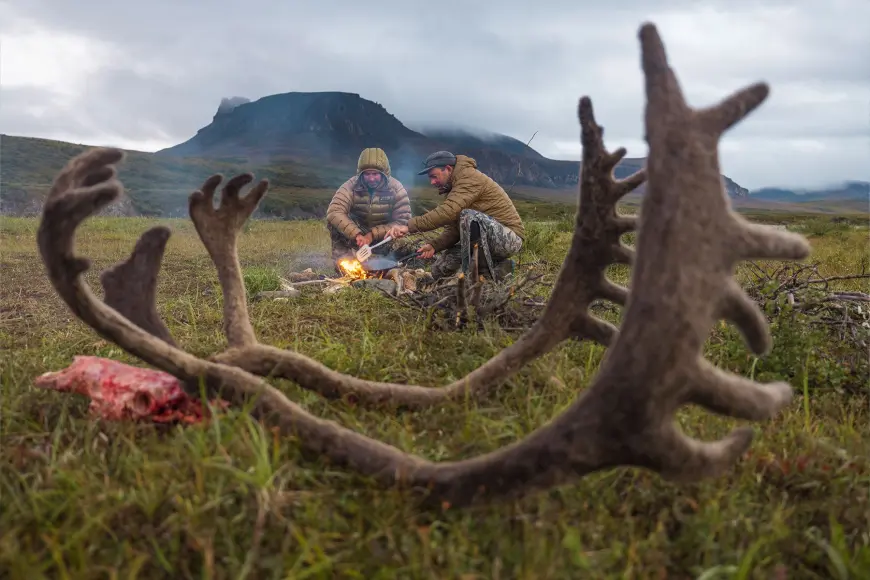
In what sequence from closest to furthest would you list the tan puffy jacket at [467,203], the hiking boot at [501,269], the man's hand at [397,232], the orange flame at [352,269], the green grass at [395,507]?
the green grass at [395,507] < the hiking boot at [501,269] < the tan puffy jacket at [467,203] < the orange flame at [352,269] < the man's hand at [397,232]

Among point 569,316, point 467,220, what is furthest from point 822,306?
point 467,220

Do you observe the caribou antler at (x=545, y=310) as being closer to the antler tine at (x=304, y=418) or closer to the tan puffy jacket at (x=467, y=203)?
the antler tine at (x=304, y=418)

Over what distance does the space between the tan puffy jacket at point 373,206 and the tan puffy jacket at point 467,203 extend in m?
1.79

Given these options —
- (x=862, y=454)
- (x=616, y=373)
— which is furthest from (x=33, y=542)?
(x=862, y=454)

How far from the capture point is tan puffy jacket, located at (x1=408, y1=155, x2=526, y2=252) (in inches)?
277

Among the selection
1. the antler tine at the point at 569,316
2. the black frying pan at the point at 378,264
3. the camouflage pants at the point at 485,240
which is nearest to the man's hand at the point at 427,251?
the black frying pan at the point at 378,264

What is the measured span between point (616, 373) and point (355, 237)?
7.11 metres

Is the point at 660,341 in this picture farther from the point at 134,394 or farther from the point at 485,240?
the point at 485,240

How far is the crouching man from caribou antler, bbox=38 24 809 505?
192 inches

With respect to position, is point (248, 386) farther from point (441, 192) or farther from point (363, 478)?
point (441, 192)

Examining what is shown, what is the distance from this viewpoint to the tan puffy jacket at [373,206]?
895 cm

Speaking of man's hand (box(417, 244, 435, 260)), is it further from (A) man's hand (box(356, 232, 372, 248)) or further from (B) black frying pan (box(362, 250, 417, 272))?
(A) man's hand (box(356, 232, 372, 248))

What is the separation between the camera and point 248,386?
215 centimetres

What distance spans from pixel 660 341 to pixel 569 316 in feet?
3.27
